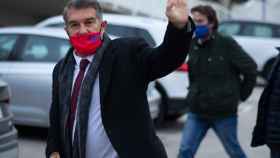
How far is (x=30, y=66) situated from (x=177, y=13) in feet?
20.5

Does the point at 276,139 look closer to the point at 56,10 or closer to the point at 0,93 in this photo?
the point at 0,93

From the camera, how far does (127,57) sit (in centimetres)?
325

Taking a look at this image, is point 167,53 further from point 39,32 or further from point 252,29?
point 252,29

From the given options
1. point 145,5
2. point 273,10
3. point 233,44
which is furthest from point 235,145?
point 273,10

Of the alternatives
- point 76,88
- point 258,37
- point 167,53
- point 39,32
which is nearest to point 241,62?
point 76,88

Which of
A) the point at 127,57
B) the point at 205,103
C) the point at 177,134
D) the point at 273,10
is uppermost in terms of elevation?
the point at 127,57

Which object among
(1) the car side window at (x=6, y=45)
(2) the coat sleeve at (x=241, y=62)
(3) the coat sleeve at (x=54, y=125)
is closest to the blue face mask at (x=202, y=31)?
(2) the coat sleeve at (x=241, y=62)

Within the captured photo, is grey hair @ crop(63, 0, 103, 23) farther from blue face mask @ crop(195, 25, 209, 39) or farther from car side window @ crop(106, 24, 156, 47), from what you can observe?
car side window @ crop(106, 24, 156, 47)

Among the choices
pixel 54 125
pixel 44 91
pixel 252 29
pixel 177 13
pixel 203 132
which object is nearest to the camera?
pixel 177 13

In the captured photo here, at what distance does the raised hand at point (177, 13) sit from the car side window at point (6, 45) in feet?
21.3

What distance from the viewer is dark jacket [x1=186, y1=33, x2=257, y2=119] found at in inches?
241

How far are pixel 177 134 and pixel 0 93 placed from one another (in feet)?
15.0

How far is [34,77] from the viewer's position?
346 inches

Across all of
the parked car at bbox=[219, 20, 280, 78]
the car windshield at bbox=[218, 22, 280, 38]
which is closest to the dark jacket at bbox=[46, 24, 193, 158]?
the parked car at bbox=[219, 20, 280, 78]
